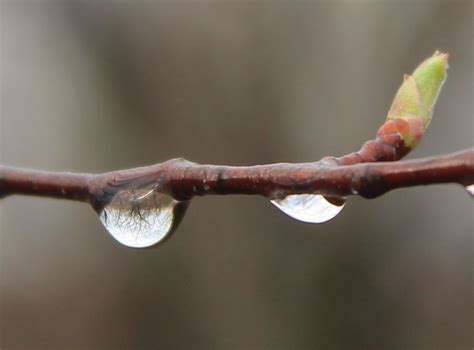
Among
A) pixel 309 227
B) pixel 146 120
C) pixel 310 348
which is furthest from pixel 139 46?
pixel 310 348

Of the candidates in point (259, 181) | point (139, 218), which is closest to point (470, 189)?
point (259, 181)

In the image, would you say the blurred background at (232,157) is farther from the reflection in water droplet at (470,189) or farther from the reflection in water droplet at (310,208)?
the reflection in water droplet at (470,189)

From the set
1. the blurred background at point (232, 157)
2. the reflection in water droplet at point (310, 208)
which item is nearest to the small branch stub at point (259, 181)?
the reflection in water droplet at point (310, 208)

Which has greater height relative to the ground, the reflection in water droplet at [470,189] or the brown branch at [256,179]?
the brown branch at [256,179]

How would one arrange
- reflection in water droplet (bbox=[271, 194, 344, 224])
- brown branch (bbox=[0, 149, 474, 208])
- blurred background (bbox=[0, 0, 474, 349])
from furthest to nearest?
blurred background (bbox=[0, 0, 474, 349]) → reflection in water droplet (bbox=[271, 194, 344, 224]) → brown branch (bbox=[0, 149, 474, 208])

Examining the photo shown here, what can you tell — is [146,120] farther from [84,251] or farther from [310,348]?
[310,348]

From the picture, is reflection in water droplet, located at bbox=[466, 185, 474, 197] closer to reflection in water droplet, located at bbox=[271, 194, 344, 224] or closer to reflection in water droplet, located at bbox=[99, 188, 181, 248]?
reflection in water droplet, located at bbox=[271, 194, 344, 224]

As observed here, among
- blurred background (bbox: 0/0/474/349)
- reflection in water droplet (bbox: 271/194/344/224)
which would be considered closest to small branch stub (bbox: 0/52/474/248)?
reflection in water droplet (bbox: 271/194/344/224)
